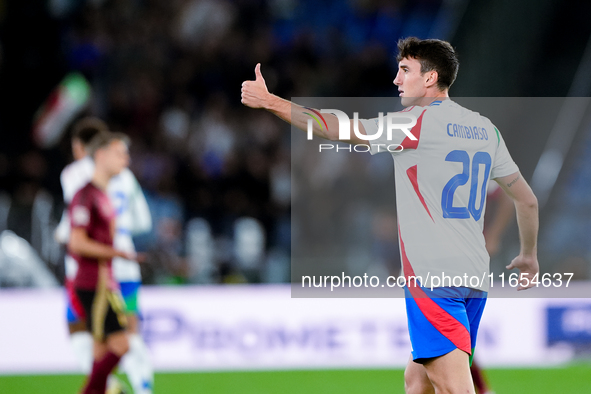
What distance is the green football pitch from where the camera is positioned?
653 centimetres

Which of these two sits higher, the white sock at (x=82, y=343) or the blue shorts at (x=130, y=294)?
the blue shorts at (x=130, y=294)

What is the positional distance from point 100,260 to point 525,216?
3068 mm

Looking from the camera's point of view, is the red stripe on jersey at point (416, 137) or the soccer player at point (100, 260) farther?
the soccer player at point (100, 260)

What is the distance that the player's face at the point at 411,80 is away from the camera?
3307 mm

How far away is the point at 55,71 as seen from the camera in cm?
1106

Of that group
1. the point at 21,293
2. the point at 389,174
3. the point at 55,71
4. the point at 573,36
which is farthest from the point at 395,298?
the point at 55,71

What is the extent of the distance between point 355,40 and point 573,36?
3.45 m

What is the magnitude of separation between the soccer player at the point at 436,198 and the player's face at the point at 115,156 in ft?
8.04

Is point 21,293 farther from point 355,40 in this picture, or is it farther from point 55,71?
point 355,40

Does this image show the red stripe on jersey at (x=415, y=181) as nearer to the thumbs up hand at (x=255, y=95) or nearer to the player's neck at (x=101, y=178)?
the thumbs up hand at (x=255, y=95)

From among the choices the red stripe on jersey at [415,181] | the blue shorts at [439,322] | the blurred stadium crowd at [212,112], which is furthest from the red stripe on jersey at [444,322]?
the blurred stadium crowd at [212,112]

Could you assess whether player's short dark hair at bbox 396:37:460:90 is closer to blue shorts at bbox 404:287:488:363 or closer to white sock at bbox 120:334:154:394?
blue shorts at bbox 404:287:488:363

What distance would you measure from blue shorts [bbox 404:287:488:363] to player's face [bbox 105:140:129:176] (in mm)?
2912

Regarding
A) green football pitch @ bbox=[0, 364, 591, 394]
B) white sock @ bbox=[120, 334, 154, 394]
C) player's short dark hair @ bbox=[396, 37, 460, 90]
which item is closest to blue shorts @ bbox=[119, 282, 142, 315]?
white sock @ bbox=[120, 334, 154, 394]
